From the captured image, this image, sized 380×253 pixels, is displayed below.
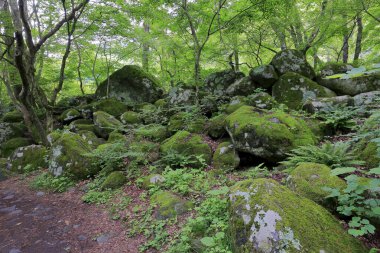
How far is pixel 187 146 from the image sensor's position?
21.7 feet

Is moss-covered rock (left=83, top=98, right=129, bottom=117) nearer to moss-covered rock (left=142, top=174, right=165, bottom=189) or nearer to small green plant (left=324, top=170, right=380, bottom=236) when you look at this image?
moss-covered rock (left=142, top=174, right=165, bottom=189)

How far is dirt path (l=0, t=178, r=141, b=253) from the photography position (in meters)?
3.94

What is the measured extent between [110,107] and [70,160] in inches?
185

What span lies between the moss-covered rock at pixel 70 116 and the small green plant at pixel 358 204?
11423 millimetres

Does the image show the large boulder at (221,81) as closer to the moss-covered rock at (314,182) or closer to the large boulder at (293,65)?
the large boulder at (293,65)

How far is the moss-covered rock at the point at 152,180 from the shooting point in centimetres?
529

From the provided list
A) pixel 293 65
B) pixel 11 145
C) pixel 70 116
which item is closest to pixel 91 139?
pixel 70 116

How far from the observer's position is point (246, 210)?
2.71 meters

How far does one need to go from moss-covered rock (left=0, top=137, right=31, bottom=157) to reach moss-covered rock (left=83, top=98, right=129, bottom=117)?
3210 millimetres

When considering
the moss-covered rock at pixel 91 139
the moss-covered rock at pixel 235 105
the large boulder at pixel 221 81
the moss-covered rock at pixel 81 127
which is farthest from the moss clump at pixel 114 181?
the large boulder at pixel 221 81

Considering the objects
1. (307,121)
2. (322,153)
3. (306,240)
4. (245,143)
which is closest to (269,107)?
(307,121)

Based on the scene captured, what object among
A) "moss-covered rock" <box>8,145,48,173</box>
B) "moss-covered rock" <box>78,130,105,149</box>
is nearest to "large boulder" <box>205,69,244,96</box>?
"moss-covered rock" <box>78,130,105,149</box>

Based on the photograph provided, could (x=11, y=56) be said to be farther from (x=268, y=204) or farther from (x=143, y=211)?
(x=268, y=204)

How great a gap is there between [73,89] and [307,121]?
571 inches
